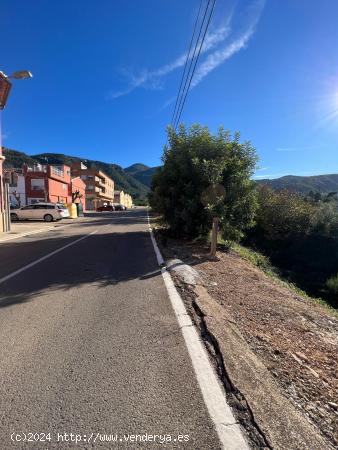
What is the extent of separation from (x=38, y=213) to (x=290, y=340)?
28.2 meters

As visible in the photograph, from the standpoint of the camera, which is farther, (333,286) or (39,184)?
(39,184)

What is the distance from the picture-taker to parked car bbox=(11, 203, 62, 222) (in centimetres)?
2775

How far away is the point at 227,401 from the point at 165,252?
768 cm

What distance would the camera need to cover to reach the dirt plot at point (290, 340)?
2477 millimetres

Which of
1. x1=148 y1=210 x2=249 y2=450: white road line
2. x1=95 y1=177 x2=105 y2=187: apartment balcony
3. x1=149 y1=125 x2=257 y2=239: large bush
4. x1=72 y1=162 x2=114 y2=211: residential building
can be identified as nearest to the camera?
x1=148 y1=210 x2=249 y2=450: white road line

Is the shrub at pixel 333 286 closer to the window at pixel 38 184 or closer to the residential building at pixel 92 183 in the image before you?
the window at pixel 38 184

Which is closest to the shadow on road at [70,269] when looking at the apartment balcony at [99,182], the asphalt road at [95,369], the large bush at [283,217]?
the asphalt road at [95,369]

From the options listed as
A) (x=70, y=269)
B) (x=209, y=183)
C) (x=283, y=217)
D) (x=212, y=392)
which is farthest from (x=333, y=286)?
(x=212, y=392)

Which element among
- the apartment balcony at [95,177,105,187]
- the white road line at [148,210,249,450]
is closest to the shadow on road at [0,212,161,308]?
the white road line at [148,210,249,450]

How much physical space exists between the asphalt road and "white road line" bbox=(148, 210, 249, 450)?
6cm

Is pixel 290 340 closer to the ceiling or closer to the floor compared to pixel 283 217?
closer to the floor

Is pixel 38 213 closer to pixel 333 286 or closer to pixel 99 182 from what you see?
pixel 333 286

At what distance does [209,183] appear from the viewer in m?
10.8

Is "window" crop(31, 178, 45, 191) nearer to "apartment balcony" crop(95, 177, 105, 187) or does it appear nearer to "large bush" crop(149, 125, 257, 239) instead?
"large bush" crop(149, 125, 257, 239)
